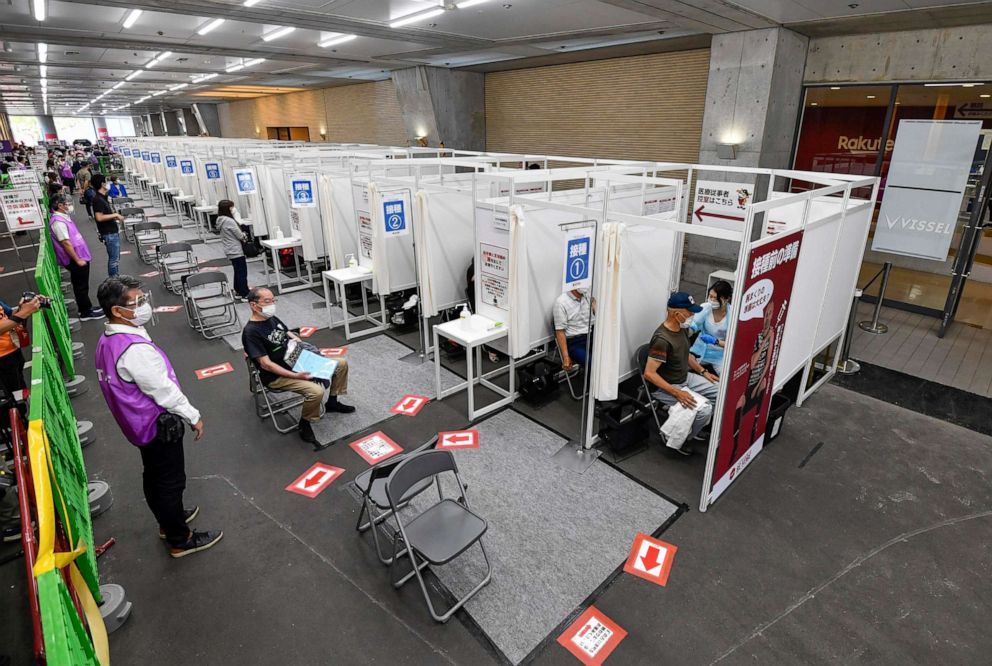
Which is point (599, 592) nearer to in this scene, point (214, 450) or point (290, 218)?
point (214, 450)

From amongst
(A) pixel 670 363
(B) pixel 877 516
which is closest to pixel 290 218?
(A) pixel 670 363

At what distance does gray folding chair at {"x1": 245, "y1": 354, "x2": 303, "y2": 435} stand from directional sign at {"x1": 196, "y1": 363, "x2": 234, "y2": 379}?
91 cm

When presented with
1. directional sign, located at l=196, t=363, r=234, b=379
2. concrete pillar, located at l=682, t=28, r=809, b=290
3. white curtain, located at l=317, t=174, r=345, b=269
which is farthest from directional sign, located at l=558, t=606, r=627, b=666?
concrete pillar, located at l=682, t=28, r=809, b=290

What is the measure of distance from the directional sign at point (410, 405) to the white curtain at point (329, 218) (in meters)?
2.93

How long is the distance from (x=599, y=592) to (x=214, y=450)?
343 cm

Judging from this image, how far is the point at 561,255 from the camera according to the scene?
4.90 m

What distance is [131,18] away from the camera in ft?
26.2

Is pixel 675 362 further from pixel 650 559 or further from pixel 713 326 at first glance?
pixel 650 559

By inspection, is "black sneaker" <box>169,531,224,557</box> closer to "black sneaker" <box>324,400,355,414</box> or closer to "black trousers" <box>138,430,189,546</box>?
"black trousers" <box>138,430,189,546</box>

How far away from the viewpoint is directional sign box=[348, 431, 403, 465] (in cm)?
437

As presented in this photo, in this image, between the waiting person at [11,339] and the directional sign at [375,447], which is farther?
the directional sign at [375,447]

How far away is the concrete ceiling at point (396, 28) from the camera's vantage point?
20.7 ft

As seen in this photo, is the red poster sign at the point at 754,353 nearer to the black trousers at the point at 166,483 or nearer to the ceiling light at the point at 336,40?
the black trousers at the point at 166,483

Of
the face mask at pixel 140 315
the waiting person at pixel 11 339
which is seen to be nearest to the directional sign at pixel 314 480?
the face mask at pixel 140 315
